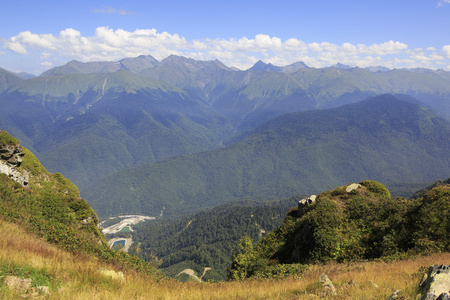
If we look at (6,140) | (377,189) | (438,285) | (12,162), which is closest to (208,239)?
(377,189)

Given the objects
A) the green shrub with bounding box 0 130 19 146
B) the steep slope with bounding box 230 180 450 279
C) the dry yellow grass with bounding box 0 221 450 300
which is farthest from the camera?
the green shrub with bounding box 0 130 19 146

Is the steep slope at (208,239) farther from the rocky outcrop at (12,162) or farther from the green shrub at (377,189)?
the rocky outcrop at (12,162)

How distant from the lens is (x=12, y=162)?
25.6 metres

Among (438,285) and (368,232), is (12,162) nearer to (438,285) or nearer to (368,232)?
(438,285)

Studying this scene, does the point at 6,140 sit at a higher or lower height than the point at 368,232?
higher

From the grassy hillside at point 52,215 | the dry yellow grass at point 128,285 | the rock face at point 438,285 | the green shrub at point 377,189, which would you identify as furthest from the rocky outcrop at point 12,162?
the green shrub at point 377,189

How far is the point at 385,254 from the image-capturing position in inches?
681

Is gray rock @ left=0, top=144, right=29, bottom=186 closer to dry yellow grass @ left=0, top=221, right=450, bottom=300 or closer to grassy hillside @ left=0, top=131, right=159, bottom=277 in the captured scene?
grassy hillside @ left=0, top=131, right=159, bottom=277

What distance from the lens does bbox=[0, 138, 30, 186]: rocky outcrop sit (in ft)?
78.9

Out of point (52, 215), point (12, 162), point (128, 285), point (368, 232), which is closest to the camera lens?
point (128, 285)

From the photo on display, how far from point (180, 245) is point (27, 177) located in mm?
148089

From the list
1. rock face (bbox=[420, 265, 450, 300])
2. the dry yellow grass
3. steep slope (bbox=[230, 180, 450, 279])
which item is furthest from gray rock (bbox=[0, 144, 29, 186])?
rock face (bbox=[420, 265, 450, 300])

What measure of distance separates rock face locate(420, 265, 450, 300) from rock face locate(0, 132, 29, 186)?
1158 inches

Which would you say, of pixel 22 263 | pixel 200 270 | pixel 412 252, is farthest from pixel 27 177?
pixel 200 270
